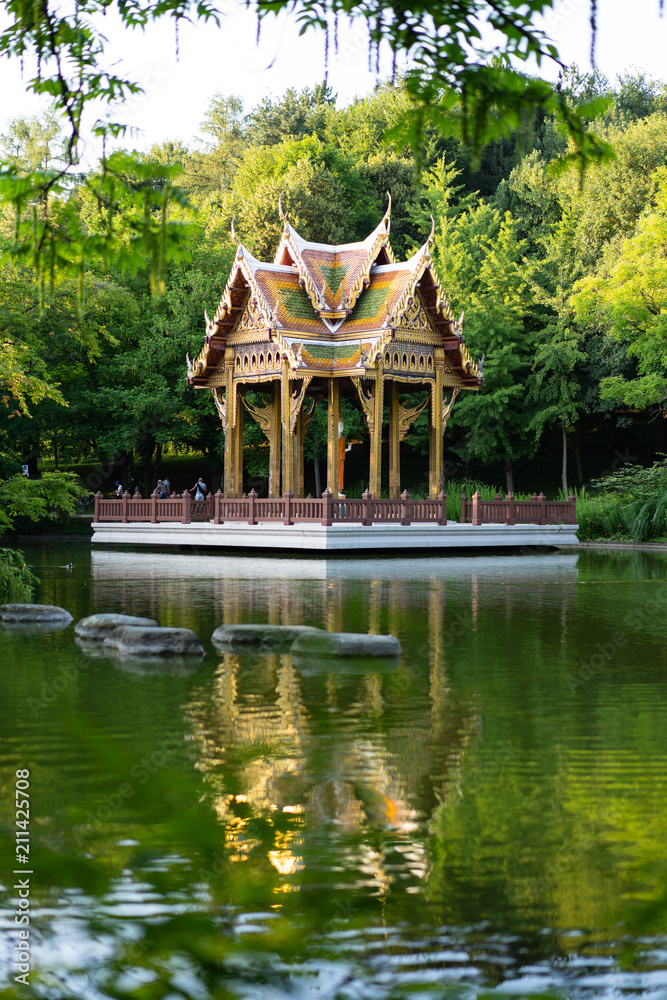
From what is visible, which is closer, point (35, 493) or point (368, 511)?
point (35, 493)

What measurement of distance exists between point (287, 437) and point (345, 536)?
16.5ft

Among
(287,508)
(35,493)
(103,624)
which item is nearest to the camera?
(103,624)

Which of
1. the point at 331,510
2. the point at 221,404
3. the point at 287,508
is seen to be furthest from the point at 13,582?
the point at 221,404

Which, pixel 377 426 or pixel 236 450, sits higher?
pixel 377 426

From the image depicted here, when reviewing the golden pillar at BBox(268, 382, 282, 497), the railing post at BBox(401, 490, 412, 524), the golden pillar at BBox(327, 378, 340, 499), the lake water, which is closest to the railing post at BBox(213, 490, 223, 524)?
Answer: the golden pillar at BBox(268, 382, 282, 497)

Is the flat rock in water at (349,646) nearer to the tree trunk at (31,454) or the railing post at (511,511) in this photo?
the railing post at (511,511)

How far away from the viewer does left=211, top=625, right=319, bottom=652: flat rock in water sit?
12211 mm

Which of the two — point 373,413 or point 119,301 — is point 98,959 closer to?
point 373,413

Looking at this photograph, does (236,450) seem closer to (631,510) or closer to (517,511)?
(517,511)

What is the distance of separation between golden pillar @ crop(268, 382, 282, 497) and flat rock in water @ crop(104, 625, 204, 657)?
2306cm

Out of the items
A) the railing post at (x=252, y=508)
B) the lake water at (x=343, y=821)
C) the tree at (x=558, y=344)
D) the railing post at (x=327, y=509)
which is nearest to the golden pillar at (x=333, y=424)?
the railing post at (x=252, y=508)

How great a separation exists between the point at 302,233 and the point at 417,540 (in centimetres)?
2481

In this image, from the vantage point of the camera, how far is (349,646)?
11.5 metres

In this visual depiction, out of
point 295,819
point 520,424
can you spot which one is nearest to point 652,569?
point 295,819
